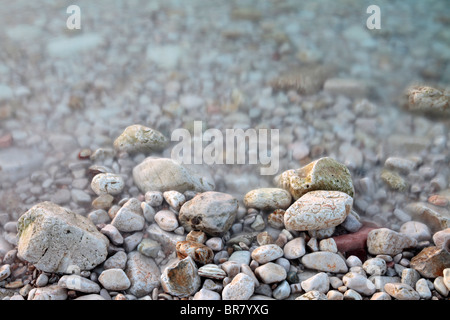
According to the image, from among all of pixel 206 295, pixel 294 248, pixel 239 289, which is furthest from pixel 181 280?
pixel 294 248

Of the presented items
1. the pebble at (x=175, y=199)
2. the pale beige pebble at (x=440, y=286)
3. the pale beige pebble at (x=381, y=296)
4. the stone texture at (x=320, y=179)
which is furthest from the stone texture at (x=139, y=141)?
the pale beige pebble at (x=440, y=286)

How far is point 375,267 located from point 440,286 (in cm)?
23

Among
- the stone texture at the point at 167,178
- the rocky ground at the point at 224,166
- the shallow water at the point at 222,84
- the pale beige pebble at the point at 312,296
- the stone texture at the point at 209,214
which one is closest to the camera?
the pale beige pebble at the point at 312,296

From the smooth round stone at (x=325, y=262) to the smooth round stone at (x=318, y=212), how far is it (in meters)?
0.11

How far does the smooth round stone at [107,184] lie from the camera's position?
6.15ft

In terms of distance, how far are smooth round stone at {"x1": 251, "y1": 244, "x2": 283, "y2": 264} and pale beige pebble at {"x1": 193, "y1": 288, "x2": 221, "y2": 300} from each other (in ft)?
0.70

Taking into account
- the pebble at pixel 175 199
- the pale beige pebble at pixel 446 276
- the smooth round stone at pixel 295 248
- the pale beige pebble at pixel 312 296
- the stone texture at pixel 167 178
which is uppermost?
the stone texture at pixel 167 178

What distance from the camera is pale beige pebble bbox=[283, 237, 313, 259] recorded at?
5.27 feet

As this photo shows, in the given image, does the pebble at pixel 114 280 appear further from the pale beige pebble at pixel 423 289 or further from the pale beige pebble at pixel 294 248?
the pale beige pebble at pixel 423 289

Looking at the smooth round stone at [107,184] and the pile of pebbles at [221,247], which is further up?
the smooth round stone at [107,184]

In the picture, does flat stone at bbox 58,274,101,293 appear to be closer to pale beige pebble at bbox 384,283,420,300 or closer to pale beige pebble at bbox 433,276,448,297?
pale beige pebble at bbox 384,283,420,300

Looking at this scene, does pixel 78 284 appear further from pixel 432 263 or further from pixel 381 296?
pixel 432 263

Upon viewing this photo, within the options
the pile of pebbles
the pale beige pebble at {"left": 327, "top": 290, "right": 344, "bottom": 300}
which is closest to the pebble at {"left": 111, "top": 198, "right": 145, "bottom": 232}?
the pile of pebbles

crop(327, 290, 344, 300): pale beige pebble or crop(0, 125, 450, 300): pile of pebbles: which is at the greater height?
crop(0, 125, 450, 300): pile of pebbles
